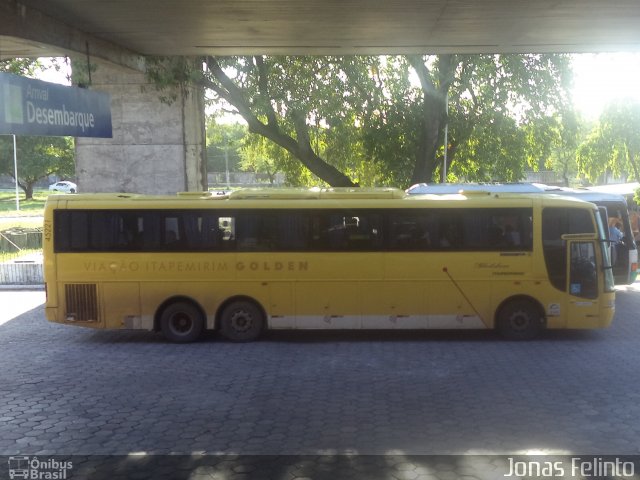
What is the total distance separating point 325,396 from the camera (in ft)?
30.8

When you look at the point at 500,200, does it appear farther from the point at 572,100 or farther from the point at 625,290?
the point at 572,100

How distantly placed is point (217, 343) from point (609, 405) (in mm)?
7005

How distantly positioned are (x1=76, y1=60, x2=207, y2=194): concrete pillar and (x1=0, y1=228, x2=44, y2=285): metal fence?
14.3 feet

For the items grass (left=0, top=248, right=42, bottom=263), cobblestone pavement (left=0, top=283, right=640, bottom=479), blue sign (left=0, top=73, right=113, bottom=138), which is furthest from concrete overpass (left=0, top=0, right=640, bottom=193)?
grass (left=0, top=248, right=42, bottom=263)

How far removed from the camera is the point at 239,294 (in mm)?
13102

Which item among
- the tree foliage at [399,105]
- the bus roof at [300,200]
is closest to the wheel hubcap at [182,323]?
the bus roof at [300,200]

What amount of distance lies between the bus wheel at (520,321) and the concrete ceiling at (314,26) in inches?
208

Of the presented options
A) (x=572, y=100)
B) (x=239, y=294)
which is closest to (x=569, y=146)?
(x=572, y=100)

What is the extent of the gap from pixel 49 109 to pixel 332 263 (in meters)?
5.51

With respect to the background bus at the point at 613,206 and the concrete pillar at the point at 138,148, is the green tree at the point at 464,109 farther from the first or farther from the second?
the concrete pillar at the point at 138,148

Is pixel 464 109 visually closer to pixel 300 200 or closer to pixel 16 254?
pixel 300 200

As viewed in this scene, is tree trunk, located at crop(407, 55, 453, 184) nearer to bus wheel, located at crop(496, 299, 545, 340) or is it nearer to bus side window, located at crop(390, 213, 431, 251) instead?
bus side window, located at crop(390, 213, 431, 251)

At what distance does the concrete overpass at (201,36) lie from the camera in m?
11.7

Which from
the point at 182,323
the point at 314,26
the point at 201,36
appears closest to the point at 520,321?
the point at 182,323
